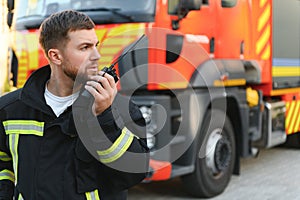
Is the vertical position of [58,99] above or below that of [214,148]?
above

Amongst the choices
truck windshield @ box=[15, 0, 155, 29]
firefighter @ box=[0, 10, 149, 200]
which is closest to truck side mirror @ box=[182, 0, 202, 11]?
truck windshield @ box=[15, 0, 155, 29]

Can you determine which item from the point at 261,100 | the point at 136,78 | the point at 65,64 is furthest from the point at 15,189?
the point at 261,100

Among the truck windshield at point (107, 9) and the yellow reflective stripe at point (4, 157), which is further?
the truck windshield at point (107, 9)

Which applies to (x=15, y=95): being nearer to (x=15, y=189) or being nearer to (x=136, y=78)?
(x=15, y=189)

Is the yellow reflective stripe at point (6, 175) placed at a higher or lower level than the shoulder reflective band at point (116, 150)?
lower

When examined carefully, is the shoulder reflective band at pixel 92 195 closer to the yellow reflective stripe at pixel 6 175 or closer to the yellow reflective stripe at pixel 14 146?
the yellow reflective stripe at pixel 14 146

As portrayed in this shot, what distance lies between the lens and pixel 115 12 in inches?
190

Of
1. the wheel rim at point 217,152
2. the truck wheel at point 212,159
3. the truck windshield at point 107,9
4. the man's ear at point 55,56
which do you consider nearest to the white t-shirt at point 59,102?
the man's ear at point 55,56

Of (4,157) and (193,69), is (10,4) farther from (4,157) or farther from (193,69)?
(4,157)

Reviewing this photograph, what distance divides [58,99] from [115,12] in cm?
298

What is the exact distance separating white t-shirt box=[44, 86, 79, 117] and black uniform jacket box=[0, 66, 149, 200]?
26 mm

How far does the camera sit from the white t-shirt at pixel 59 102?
1925 millimetres

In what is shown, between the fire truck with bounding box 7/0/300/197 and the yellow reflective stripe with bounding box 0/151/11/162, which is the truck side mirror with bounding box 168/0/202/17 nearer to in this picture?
the fire truck with bounding box 7/0/300/197

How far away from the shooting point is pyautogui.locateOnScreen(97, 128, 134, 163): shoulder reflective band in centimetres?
178
